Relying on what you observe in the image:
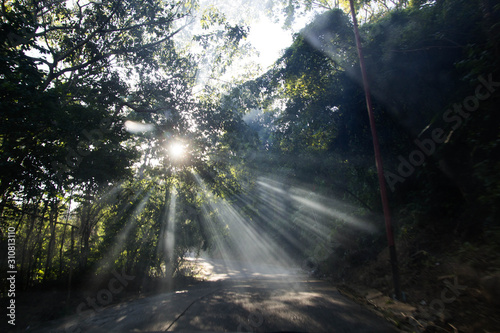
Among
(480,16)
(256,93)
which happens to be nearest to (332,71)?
(256,93)

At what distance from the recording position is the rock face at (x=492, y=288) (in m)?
5.23

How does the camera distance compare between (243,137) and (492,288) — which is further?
(243,137)

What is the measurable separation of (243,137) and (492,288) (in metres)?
12.3

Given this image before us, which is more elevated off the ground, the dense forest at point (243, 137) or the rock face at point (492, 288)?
the dense forest at point (243, 137)

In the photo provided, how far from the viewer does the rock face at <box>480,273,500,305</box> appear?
17.1ft

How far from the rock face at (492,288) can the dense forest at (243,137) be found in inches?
41.4

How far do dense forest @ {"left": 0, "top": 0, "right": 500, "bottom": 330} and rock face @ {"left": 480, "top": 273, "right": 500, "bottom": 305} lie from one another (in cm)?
105

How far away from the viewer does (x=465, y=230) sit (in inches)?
356

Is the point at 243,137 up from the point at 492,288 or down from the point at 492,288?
up

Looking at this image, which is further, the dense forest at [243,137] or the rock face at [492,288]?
the dense forest at [243,137]

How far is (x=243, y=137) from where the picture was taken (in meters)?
16.0

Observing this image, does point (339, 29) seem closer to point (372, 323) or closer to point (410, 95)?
point (410, 95)

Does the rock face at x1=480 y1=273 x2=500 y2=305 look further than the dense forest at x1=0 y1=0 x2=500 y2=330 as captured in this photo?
No

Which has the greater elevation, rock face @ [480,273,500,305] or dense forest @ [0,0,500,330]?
dense forest @ [0,0,500,330]
